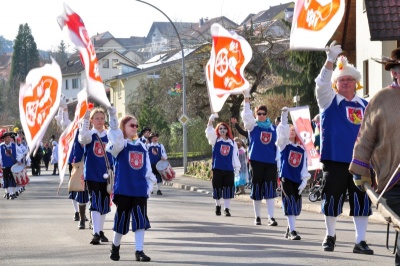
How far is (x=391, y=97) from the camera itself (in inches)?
301

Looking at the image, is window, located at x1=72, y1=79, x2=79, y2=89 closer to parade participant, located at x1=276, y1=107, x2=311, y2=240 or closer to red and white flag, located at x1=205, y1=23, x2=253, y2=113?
red and white flag, located at x1=205, y1=23, x2=253, y2=113

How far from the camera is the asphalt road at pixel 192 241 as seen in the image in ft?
38.8

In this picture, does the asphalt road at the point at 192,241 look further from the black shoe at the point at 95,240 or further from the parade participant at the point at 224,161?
the parade participant at the point at 224,161

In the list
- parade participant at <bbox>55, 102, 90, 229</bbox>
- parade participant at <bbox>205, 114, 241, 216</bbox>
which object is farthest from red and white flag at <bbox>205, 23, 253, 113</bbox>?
parade participant at <bbox>55, 102, 90, 229</bbox>

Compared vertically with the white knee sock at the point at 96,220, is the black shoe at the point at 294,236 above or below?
below

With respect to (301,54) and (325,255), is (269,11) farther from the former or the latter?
(325,255)

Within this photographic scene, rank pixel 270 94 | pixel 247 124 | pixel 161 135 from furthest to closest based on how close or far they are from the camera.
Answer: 1. pixel 161 135
2. pixel 270 94
3. pixel 247 124

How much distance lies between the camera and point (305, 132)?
1512 cm

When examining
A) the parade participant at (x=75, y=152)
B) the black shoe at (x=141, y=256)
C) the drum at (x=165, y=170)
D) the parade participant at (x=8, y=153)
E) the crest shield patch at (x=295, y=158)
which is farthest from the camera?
the parade participant at (x=8, y=153)

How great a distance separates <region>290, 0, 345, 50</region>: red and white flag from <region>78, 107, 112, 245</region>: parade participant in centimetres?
398

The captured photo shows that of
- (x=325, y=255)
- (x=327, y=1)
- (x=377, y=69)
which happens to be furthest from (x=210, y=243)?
(x=377, y=69)

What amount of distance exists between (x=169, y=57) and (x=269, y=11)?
5491 centimetres

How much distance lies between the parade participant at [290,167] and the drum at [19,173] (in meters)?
14.9

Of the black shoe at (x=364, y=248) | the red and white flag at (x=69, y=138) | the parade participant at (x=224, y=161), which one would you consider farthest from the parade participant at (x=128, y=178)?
the parade participant at (x=224, y=161)
